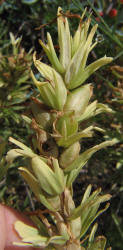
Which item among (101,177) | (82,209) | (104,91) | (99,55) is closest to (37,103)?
(82,209)

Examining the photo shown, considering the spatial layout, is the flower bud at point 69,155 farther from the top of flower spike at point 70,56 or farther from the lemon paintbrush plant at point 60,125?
the top of flower spike at point 70,56

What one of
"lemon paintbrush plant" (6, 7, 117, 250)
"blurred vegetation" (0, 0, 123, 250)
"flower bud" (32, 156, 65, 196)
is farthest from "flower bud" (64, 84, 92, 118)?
"blurred vegetation" (0, 0, 123, 250)

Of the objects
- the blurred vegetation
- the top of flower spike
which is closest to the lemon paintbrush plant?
the top of flower spike

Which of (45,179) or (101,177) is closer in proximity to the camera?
(45,179)

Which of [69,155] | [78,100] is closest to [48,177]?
[69,155]

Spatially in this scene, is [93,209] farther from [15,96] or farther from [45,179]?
[15,96]

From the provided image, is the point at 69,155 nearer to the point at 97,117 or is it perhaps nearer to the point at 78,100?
the point at 78,100

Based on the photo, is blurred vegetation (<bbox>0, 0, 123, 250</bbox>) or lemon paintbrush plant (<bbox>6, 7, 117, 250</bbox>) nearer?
lemon paintbrush plant (<bbox>6, 7, 117, 250</bbox>)

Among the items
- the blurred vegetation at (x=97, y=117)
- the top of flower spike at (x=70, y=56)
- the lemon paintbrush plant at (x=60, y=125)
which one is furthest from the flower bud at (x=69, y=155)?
the blurred vegetation at (x=97, y=117)

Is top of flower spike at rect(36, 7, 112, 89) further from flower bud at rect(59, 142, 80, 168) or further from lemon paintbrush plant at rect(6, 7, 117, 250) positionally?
flower bud at rect(59, 142, 80, 168)

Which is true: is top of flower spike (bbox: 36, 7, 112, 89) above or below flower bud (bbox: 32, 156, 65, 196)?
above

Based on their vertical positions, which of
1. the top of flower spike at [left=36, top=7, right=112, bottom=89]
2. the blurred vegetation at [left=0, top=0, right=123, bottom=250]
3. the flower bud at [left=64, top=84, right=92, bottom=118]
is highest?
the top of flower spike at [left=36, top=7, right=112, bottom=89]
